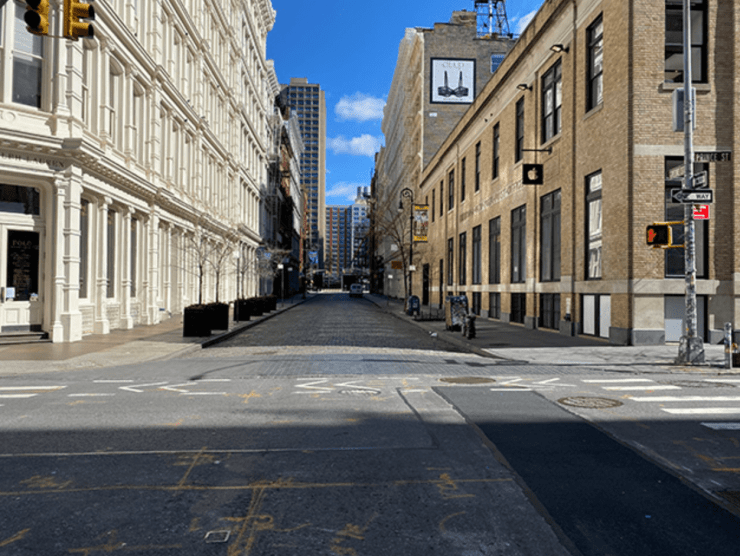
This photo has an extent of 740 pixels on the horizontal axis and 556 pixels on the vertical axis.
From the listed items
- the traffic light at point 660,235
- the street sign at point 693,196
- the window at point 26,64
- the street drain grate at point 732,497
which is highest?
the window at point 26,64

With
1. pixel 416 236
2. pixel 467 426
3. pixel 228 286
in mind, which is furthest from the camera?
pixel 228 286

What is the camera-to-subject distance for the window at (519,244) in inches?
1046

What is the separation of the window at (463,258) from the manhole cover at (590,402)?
28.9 m

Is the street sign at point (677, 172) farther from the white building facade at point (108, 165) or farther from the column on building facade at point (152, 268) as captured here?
the column on building facade at point (152, 268)

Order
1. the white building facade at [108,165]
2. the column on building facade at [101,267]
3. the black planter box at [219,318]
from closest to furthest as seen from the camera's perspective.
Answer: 1. the white building facade at [108,165]
2. the column on building facade at [101,267]
3. the black planter box at [219,318]

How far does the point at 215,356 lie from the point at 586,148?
1396 centimetres

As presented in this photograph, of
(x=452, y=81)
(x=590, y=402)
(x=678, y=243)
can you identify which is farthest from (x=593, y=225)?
(x=452, y=81)

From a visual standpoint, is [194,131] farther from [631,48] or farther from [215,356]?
[631,48]

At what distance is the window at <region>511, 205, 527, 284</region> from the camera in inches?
1046

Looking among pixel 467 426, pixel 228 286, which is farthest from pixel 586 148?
pixel 228 286

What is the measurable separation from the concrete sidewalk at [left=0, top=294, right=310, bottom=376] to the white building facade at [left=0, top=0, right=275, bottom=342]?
121 cm

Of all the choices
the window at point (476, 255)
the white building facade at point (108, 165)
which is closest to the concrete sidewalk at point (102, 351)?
the white building facade at point (108, 165)

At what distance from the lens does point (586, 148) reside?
2003cm

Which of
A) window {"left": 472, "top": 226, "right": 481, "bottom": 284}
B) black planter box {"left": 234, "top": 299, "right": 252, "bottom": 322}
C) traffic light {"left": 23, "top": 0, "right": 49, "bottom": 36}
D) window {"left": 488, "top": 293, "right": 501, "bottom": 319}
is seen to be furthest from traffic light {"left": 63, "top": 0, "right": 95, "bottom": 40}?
window {"left": 472, "top": 226, "right": 481, "bottom": 284}
